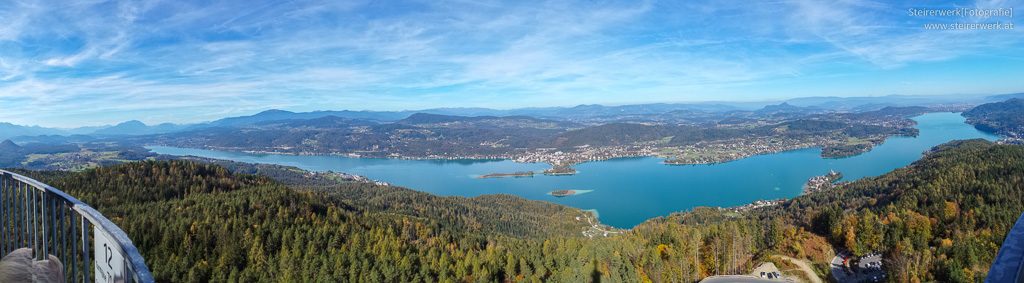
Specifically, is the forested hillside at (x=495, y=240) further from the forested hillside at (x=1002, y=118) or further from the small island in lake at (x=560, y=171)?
the forested hillside at (x=1002, y=118)

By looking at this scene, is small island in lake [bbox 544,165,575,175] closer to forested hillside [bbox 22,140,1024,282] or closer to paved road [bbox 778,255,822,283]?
forested hillside [bbox 22,140,1024,282]

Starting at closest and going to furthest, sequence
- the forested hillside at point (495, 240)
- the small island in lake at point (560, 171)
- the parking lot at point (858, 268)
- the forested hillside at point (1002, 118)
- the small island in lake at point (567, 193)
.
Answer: the parking lot at point (858, 268), the forested hillside at point (495, 240), the small island in lake at point (567, 193), the small island in lake at point (560, 171), the forested hillside at point (1002, 118)

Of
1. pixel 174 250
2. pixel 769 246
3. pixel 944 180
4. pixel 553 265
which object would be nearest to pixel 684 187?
pixel 944 180

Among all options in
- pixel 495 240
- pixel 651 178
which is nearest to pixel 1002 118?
pixel 651 178

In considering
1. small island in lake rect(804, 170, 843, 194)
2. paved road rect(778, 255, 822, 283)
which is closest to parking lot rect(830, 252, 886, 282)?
paved road rect(778, 255, 822, 283)

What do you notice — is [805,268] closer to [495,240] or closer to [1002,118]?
[495,240]

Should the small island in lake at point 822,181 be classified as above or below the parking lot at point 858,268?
below

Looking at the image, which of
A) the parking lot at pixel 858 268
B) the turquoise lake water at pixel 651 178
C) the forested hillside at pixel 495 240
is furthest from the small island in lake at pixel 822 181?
the parking lot at pixel 858 268
